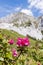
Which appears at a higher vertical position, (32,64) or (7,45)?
(7,45)

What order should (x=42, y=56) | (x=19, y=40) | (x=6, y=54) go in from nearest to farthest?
1. (x=6, y=54)
2. (x=19, y=40)
3. (x=42, y=56)

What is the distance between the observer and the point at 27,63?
6.55 m

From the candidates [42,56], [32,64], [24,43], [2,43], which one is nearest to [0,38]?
[2,43]

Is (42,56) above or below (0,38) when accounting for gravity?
below

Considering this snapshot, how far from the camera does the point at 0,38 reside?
6.24 m

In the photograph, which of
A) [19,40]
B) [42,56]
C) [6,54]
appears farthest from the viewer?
[42,56]

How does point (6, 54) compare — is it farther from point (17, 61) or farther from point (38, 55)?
point (38, 55)

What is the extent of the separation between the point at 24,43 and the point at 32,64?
2.62ft

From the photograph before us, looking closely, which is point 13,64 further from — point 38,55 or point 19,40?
point 38,55

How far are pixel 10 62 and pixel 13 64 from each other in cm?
10

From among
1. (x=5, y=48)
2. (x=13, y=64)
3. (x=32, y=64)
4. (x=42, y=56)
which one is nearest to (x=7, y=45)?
(x=5, y=48)

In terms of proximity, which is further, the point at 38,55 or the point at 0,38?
the point at 38,55

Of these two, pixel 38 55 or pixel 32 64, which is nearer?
pixel 32 64

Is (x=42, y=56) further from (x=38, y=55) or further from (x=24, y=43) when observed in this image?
(x=24, y=43)
